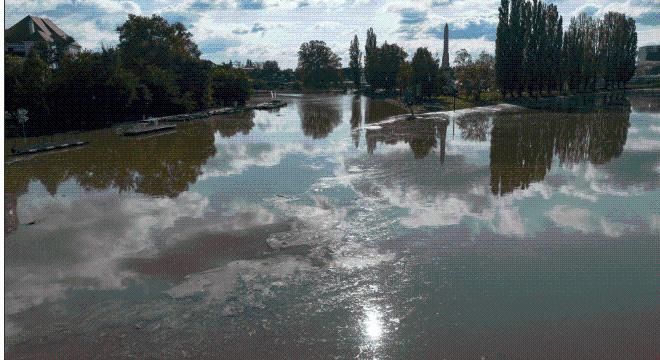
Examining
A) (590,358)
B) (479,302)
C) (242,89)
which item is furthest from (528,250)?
(242,89)

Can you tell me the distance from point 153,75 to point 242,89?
2156 centimetres

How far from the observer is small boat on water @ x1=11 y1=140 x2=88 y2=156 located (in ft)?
92.0

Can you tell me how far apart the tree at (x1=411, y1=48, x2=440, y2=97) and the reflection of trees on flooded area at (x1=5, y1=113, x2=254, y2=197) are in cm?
3614

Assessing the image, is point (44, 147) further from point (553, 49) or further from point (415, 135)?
point (553, 49)

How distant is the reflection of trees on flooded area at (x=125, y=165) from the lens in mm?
21516

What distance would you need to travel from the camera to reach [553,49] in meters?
66.9

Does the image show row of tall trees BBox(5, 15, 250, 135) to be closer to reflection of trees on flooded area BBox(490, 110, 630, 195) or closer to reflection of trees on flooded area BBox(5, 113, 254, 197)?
reflection of trees on flooded area BBox(5, 113, 254, 197)

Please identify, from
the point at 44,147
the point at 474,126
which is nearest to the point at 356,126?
the point at 474,126

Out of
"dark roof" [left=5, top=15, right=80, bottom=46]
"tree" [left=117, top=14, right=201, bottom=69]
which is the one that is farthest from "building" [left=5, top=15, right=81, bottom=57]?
"tree" [left=117, top=14, right=201, bottom=69]

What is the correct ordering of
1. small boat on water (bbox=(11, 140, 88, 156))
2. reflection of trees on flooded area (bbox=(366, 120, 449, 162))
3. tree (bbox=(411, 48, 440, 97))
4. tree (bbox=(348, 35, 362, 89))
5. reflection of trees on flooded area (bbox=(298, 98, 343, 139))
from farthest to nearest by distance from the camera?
tree (bbox=(348, 35, 362, 89)), tree (bbox=(411, 48, 440, 97)), reflection of trees on flooded area (bbox=(298, 98, 343, 139)), reflection of trees on flooded area (bbox=(366, 120, 449, 162)), small boat on water (bbox=(11, 140, 88, 156))

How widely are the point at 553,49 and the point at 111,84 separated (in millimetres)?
55273

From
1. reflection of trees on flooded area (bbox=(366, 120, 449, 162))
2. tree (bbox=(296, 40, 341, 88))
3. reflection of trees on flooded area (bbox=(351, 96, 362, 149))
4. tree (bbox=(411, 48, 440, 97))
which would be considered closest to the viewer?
reflection of trees on flooded area (bbox=(366, 120, 449, 162))

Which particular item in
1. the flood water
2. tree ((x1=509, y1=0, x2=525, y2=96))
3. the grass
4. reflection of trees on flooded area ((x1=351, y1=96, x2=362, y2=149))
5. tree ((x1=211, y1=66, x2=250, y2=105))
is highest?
tree ((x1=509, y1=0, x2=525, y2=96))

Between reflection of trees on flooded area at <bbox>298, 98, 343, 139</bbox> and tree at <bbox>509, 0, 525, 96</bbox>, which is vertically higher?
tree at <bbox>509, 0, 525, 96</bbox>
